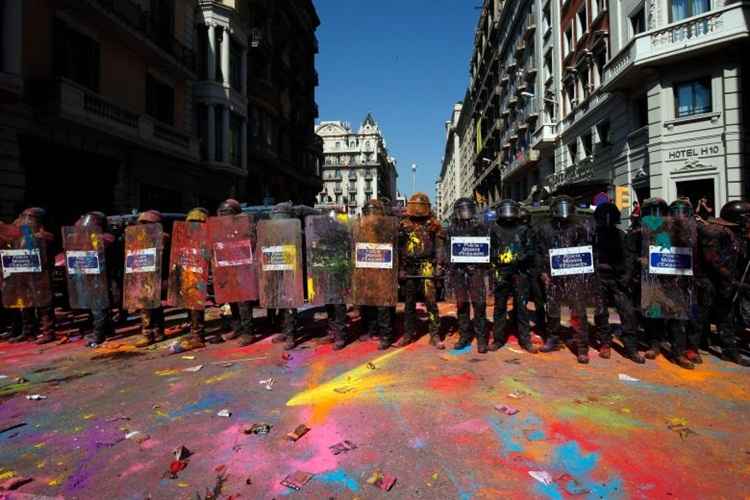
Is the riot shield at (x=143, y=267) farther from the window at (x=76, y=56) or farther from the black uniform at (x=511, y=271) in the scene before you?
the window at (x=76, y=56)

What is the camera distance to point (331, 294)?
6.16 m

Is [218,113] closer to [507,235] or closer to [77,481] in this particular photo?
[507,235]

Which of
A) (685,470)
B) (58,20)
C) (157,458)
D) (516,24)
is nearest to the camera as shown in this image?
(685,470)

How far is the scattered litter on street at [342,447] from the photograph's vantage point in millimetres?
3164

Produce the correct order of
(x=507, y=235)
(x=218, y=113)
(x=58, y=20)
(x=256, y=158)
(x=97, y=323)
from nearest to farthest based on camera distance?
1. (x=507, y=235)
2. (x=97, y=323)
3. (x=58, y=20)
4. (x=218, y=113)
5. (x=256, y=158)

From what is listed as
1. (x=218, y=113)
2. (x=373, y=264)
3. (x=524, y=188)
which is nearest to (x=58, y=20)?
(x=218, y=113)

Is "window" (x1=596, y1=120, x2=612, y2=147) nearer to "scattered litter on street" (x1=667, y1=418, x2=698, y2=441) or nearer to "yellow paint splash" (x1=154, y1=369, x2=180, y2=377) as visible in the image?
"scattered litter on street" (x1=667, y1=418, x2=698, y2=441)

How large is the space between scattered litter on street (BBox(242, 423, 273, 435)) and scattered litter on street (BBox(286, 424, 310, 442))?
0.73 feet

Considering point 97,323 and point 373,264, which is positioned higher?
point 373,264

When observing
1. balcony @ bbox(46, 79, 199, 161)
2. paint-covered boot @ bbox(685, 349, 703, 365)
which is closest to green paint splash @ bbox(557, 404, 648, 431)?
paint-covered boot @ bbox(685, 349, 703, 365)

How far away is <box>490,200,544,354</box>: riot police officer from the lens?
18.9ft

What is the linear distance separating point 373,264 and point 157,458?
3.56 metres

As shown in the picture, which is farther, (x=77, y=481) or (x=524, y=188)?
(x=524, y=188)

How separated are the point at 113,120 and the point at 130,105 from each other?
83.7 inches
